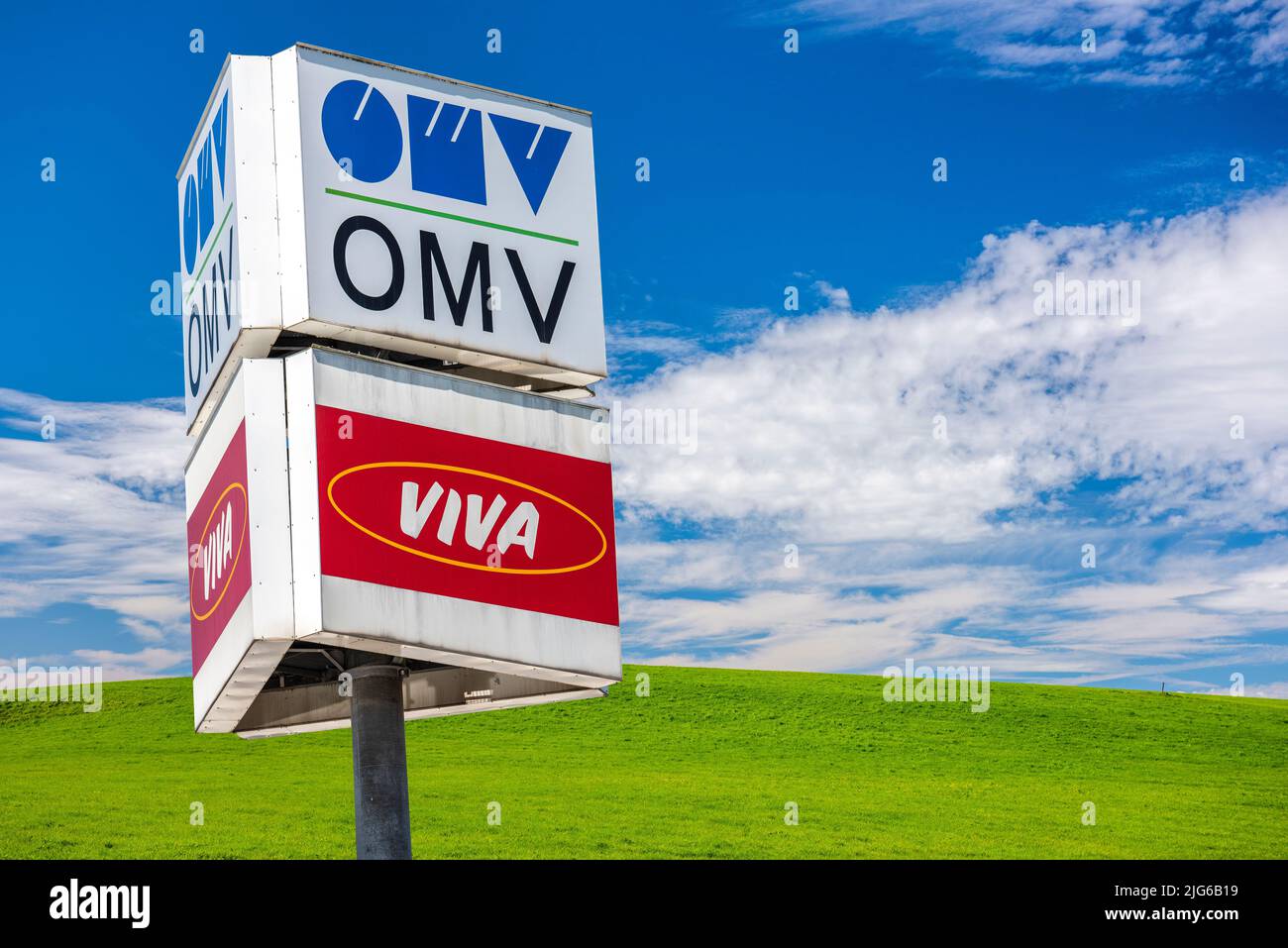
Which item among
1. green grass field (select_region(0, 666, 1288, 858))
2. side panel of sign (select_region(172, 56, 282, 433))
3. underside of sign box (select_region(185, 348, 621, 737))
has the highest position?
side panel of sign (select_region(172, 56, 282, 433))

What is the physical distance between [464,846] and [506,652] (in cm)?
2227

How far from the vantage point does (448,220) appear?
48.4 feet

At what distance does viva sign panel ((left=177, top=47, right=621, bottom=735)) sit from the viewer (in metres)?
13.4

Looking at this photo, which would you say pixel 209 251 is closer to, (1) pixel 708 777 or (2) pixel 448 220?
(2) pixel 448 220

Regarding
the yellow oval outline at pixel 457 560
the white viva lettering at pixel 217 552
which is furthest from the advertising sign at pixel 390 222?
the white viva lettering at pixel 217 552

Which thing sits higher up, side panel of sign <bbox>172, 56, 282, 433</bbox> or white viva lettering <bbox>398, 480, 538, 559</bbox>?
side panel of sign <bbox>172, 56, 282, 433</bbox>

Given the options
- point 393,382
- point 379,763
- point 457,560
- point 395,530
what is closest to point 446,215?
point 393,382

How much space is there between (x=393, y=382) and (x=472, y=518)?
1502mm

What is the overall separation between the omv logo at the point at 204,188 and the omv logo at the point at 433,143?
3.98ft

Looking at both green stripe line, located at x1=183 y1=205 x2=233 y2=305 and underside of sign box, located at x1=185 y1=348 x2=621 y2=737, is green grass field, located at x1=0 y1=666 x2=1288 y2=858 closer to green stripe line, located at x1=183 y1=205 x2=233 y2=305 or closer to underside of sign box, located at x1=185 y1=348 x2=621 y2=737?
green stripe line, located at x1=183 y1=205 x2=233 y2=305

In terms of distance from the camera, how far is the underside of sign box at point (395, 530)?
522 inches

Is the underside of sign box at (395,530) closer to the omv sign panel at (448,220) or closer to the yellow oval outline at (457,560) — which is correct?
the yellow oval outline at (457,560)

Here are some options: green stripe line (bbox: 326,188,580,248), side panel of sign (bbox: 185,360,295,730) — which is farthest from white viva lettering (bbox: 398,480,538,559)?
green stripe line (bbox: 326,188,580,248)
